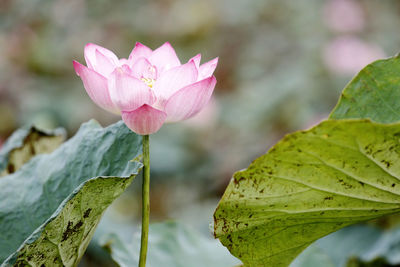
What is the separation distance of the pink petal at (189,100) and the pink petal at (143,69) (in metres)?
0.06

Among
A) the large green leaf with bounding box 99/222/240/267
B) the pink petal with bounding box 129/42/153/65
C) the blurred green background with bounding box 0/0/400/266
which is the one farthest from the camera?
the blurred green background with bounding box 0/0/400/266

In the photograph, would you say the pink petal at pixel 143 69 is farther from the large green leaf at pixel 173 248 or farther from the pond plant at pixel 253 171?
the large green leaf at pixel 173 248

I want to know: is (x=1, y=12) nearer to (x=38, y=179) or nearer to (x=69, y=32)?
(x=69, y=32)

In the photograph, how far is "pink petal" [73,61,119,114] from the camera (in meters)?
0.47

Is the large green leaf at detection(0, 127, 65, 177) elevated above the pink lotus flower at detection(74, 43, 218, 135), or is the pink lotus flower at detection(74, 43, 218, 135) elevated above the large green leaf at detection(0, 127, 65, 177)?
the large green leaf at detection(0, 127, 65, 177)

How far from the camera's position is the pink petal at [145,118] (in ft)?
1.53

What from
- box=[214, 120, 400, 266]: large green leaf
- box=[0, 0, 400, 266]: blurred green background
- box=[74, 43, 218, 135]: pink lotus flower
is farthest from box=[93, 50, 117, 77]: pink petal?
box=[0, 0, 400, 266]: blurred green background

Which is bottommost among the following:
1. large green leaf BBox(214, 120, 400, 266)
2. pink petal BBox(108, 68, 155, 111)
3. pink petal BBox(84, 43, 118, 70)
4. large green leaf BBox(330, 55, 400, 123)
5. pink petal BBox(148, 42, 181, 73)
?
large green leaf BBox(214, 120, 400, 266)

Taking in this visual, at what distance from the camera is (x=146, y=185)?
47 cm

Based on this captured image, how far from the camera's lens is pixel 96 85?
477mm

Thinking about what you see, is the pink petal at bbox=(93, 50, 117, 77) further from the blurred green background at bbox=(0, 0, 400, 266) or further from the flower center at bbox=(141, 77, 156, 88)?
the blurred green background at bbox=(0, 0, 400, 266)

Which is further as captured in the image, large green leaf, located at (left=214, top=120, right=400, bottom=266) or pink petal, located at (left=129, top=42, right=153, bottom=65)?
pink petal, located at (left=129, top=42, right=153, bottom=65)

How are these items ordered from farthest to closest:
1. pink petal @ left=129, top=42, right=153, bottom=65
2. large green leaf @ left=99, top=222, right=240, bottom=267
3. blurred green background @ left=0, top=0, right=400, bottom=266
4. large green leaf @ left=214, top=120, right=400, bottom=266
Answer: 1. blurred green background @ left=0, top=0, right=400, bottom=266
2. large green leaf @ left=99, top=222, right=240, bottom=267
3. pink petal @ left=129, top=42, right=153, bottom=65
4. large green leaf @ left=214, top=120, right=400, bottom=266

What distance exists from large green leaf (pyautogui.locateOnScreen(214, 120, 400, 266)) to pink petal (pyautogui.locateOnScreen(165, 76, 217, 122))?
0.27ft
